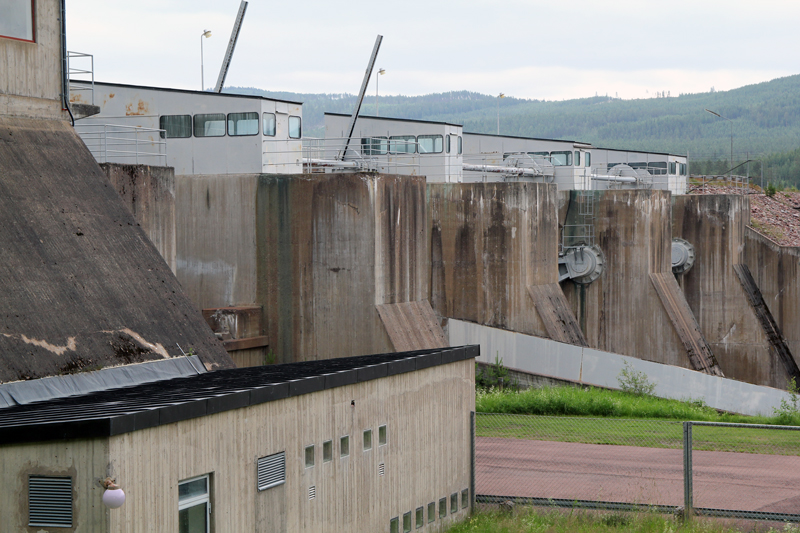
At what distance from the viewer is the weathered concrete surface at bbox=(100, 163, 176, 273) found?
57.3 ft

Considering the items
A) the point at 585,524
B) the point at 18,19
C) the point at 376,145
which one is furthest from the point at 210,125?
the point at 585,524

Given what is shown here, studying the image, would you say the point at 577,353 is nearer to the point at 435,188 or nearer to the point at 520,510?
the point at 435,188

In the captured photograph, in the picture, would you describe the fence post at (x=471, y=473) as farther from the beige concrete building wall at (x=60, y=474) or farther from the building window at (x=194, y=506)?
the beige concrete building wall at (x=60, y=474)

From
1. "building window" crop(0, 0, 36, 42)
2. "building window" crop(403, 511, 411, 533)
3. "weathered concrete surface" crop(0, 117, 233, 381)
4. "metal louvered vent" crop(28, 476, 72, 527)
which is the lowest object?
"building window" crop(403, 511, 411, 533)

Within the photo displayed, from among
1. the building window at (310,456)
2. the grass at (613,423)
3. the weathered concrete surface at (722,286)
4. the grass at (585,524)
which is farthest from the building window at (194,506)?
the weathered concrete surface at (722,286)

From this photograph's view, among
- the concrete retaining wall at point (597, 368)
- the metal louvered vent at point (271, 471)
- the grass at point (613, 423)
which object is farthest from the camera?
the concrete retaining wall at point (597, 368)

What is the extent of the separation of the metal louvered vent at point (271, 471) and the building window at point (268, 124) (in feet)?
49.0

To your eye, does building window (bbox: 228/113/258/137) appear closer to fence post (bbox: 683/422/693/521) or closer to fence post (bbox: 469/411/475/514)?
fence post (bbox: 469/411/475/514)

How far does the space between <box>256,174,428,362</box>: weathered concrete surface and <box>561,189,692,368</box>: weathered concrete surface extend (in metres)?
15.1

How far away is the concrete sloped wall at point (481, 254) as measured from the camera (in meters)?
29.4

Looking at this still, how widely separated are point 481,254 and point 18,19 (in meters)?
→ 16.9

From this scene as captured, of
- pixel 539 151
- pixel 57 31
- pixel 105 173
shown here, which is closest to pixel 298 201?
pixel 105 173

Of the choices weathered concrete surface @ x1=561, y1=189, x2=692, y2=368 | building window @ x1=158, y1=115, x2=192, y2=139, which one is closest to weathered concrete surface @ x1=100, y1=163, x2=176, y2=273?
building window @ x1=158, y1=115, x2=192, y2=139

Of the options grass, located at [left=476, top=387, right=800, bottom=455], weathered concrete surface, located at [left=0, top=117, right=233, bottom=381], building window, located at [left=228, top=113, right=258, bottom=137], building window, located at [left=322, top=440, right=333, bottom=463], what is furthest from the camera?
building window, located at [left=228, top=113, right=258, bottom=137]
